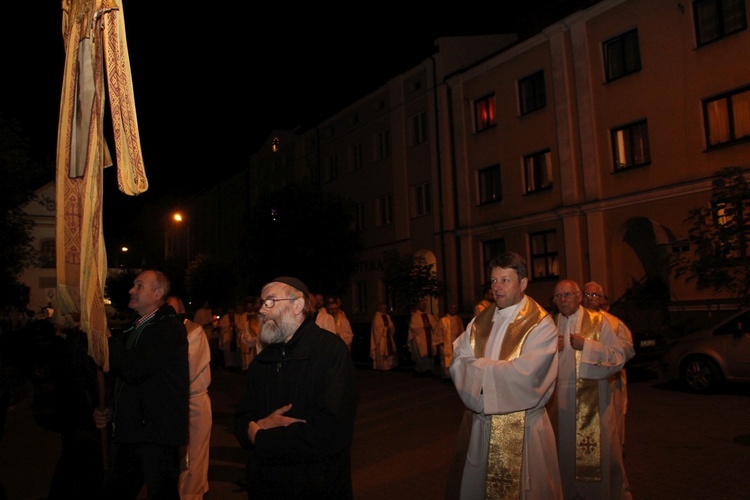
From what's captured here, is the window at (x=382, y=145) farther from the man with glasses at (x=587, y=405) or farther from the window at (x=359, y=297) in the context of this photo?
the man with glasses at (x=587, y=405)

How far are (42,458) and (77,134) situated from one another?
6271 millimetres

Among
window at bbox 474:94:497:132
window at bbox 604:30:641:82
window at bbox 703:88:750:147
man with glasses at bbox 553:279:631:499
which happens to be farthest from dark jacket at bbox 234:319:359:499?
window at bbox 474:94:497:132

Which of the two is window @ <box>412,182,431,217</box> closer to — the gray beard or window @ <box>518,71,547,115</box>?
window @ <box>518,71,547,115</box>

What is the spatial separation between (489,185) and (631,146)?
6.05m

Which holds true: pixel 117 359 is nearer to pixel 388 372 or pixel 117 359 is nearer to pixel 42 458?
pixel 42 458

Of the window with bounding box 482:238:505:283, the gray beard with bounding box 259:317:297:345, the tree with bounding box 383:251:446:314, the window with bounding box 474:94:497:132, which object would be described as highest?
the window with bounding box 474:94:497:132

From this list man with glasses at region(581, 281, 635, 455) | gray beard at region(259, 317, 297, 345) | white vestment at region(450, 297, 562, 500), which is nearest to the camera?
gray beard at region(259, 317, 297, 345)

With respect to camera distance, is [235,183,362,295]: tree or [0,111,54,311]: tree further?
[235,183,362,295]: tree

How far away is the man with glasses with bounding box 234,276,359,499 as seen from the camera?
302 centimetres

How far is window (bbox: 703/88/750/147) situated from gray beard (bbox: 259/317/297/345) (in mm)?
16079

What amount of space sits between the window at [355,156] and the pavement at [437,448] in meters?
19.1

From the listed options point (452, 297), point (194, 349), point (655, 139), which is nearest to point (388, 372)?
point (452, 297)

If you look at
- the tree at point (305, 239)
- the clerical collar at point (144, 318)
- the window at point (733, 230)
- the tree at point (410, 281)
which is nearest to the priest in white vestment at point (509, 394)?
the clerical collar at point (144, 318)

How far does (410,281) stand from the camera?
22219 mm
